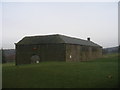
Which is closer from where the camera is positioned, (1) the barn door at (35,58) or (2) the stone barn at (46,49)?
(2) the stone barn at (46,49)

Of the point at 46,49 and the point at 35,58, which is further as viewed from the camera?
the point at 35,58

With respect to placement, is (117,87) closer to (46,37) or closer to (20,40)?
(46,37)

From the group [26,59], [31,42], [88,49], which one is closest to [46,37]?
[31,42]

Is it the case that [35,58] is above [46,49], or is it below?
below

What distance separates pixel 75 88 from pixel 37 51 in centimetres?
3064

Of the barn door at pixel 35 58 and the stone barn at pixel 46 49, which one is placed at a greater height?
the stone barn at pixel 46 49

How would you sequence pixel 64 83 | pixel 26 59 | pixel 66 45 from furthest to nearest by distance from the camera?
pixel 26 59
pixel 66 45
pixel 64 83

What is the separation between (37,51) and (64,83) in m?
29.2

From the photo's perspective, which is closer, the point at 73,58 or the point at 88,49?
the point at 73,58

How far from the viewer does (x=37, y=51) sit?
41.0 metres

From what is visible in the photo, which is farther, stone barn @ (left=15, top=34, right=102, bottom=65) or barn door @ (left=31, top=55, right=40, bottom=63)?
barn door @ (left=31, top=55, right=40, bottom=63)

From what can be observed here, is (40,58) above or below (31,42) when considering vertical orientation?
below

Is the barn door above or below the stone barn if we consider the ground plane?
below

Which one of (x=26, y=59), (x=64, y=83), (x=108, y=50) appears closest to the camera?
(x=64, y=83)
